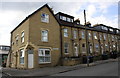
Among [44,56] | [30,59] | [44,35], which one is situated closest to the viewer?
[30,59]

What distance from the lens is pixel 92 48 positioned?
28531 millimetres

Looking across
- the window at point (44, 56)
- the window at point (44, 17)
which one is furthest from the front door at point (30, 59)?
the window at point (44, 17)

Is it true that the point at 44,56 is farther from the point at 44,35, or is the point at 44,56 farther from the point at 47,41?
the point at 44,35

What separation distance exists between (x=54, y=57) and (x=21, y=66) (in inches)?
204

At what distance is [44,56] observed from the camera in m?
19.8

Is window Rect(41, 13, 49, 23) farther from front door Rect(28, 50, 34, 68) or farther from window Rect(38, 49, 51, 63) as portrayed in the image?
front door Rect(28, 50, 34, 68)

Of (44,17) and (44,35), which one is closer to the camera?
(44,35)

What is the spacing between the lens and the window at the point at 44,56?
63.6ft

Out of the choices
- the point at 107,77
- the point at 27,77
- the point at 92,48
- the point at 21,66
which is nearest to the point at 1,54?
the point at 21,66

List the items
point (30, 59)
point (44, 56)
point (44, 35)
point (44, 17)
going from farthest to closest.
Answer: point (44, 17), point (44, 35), point (44, 56), point (30, 59)

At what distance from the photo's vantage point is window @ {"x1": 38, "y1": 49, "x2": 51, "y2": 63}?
19391 millimetres

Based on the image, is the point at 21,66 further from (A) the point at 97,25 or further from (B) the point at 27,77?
(A) the point at 97,25

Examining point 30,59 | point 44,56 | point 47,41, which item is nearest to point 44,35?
point 47,41

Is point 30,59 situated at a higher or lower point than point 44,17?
lower
